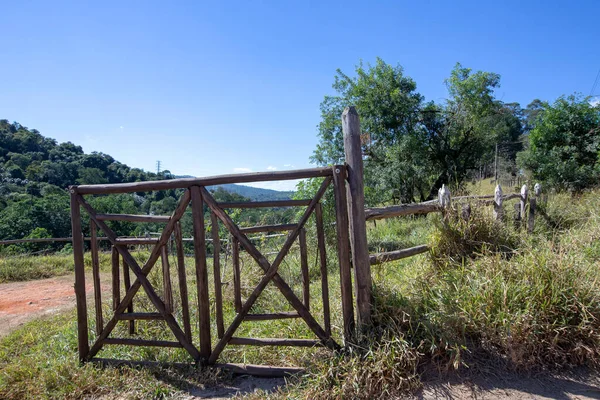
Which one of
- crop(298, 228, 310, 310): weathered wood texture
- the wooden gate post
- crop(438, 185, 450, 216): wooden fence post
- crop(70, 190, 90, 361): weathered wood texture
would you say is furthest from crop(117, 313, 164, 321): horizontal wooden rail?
crop(438, 185, 450, 216): wooden fence post

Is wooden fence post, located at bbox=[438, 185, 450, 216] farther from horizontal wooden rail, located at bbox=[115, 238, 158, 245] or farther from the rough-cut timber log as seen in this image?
the rough-cut timber log

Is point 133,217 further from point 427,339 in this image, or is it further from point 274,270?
point 427,339

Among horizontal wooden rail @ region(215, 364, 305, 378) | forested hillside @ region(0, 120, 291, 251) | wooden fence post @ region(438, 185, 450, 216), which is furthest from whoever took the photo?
forested hillside @ region(0, 120, 291, 251)

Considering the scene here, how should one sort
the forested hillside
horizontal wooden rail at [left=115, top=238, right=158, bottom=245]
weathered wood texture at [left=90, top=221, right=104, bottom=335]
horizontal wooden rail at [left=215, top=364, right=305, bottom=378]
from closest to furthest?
horizontal wooden rail at [left=215, top=364, right=305, bottom=378]
horizontal wooden rail at [left=115, top=238, right=158, bottom=245]
weathered wood texture at [left=90, top=221, right=104, bottom=335]
the forested hillside

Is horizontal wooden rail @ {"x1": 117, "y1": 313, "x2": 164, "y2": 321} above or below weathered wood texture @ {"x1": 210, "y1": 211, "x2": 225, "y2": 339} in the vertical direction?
below

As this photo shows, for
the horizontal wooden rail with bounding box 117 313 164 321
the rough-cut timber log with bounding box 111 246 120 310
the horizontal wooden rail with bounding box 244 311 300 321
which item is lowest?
the horizontal wooden rail with bounding box 117 313 164 321

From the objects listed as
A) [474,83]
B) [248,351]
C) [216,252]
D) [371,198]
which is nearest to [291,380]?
[248,351]

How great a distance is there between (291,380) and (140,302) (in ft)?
8.75

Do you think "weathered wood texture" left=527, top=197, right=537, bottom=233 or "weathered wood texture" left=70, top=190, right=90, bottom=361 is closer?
"weathered wood texture" left=70, top=190, right=90, bottom=361

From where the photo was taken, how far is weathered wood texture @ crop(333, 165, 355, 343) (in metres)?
2.83

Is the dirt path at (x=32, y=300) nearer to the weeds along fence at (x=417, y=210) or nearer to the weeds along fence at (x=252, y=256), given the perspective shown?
the weeds along fence at (x=252, y=256)

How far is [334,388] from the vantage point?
95.9 inches

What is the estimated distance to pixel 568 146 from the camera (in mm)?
13781

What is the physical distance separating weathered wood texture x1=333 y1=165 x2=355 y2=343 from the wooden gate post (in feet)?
0.18
